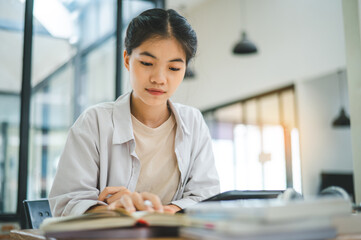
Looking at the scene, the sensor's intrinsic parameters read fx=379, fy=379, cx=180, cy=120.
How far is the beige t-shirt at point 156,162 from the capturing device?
141 centimetres

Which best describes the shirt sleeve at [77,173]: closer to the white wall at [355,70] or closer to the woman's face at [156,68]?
the woman's face at [156,68]

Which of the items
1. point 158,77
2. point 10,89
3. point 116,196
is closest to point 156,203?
point 116,196

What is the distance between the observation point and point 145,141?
1424 mm

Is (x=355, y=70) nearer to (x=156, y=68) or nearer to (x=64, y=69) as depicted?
(x=156, y=68)

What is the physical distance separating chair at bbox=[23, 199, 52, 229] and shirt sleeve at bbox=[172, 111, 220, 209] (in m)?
0.54

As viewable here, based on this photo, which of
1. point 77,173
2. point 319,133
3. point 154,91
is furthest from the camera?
point 319,133

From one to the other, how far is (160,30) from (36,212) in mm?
838

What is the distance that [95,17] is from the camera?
3945 millimetres

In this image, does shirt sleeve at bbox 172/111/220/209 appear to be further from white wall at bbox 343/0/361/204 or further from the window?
the window

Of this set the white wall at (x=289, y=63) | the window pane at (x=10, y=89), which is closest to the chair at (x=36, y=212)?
the window pane at (x=10, y=89)

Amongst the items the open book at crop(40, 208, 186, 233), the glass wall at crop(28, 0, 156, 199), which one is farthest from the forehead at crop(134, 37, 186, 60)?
the glass wall at crop(28, 0, 156, 199)

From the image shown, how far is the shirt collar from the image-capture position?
1.31m

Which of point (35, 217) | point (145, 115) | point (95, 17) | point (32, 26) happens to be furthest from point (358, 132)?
point (95, 17)

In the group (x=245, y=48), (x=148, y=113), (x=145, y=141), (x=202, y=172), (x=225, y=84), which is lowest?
(x=202, y=172)
